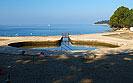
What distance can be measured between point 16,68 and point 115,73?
532 centimetres

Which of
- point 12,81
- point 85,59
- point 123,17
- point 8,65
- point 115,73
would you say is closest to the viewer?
point 12,81

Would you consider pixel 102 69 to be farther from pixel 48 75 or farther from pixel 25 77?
pixel 25 77

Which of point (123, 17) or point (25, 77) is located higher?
point (123, 17)

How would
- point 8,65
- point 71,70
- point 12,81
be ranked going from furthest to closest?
point 8,65, point 71,70, point 12,81

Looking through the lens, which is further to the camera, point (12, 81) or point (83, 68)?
point (83, 68)

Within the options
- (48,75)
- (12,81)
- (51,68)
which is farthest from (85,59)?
(12,81)

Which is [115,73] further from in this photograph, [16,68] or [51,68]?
[16,68]

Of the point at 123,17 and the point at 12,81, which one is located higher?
the point at 123,17

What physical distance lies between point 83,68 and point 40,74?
241 cm

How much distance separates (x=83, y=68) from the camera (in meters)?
8.09

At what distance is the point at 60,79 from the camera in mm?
6461

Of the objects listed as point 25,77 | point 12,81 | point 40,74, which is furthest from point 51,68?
point 12,81

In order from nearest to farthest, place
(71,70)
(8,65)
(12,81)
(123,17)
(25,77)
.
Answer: (12,81) < (25,77) < (71,70) < (8,65) < (123,17)

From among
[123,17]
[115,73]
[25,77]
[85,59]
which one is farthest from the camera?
[123,17]
